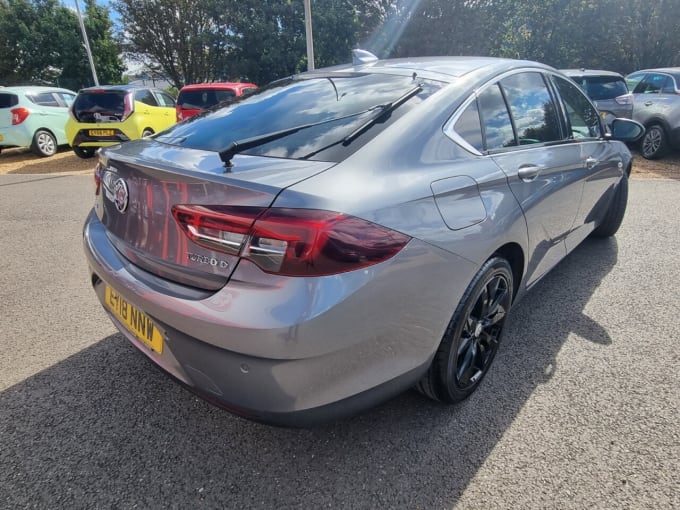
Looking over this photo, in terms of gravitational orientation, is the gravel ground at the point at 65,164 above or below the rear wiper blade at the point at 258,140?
below

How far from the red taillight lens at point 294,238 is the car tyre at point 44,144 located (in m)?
11.1

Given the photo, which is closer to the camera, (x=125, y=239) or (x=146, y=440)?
(x=125, y=239)

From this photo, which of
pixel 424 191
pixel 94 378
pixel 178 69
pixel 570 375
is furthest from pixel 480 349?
pixel 178 69

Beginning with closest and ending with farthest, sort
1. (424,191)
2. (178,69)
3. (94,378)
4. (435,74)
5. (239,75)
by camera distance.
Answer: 1. (424,191)
2. (435,74)
3. (94,378)
4. (239,75)
5. (178,69)

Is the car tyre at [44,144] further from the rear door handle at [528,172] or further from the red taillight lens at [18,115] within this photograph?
the rear door handle at [528,172]

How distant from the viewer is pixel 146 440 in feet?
6.16

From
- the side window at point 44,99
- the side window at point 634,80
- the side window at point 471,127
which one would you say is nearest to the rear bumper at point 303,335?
the side window at point 471,127

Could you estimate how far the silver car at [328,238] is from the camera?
4.41ft

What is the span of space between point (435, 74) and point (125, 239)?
1.61 m

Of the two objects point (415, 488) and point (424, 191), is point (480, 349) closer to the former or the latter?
point (415, 488)

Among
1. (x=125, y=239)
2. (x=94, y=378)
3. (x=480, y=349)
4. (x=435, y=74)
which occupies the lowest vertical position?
(x=94, y=378)

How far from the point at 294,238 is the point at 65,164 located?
33.6ft

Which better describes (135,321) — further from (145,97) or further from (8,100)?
(8,100)

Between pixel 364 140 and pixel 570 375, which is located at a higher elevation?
pixel 364 140
